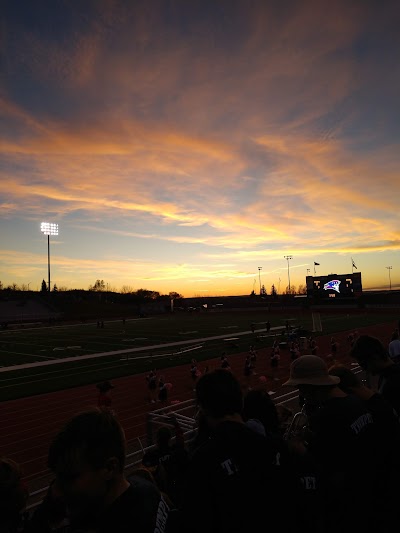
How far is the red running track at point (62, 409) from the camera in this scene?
1062cm

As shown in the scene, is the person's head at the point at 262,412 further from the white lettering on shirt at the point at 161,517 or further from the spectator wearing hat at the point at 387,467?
the white lettering on shirt at the point at 161,517

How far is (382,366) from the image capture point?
396 centimetres

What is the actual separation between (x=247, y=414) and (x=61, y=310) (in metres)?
95.2

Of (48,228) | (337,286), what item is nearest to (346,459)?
(337,286)

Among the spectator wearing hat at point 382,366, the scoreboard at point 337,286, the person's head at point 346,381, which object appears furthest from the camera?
the scoreboard at point 337,286

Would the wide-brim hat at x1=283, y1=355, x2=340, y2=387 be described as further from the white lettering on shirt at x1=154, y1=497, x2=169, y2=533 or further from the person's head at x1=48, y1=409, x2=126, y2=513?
the person's head at x1=48, y1=409, x2=126, y2=513

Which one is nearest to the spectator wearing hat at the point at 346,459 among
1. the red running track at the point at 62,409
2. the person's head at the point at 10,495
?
the person's head at the point at 10,495

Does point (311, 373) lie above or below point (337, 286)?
below

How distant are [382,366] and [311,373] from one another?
1412mm

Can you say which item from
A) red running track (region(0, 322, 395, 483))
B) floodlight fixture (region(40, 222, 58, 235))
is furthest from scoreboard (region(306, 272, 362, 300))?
floodlight fixture (region(40, 222, 58, 235))

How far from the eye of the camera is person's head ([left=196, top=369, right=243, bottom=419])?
2.22 meters

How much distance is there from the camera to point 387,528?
9.25ft

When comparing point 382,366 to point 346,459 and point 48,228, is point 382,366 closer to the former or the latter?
point 346,459

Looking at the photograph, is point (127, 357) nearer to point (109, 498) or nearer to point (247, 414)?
point (247, 414)
